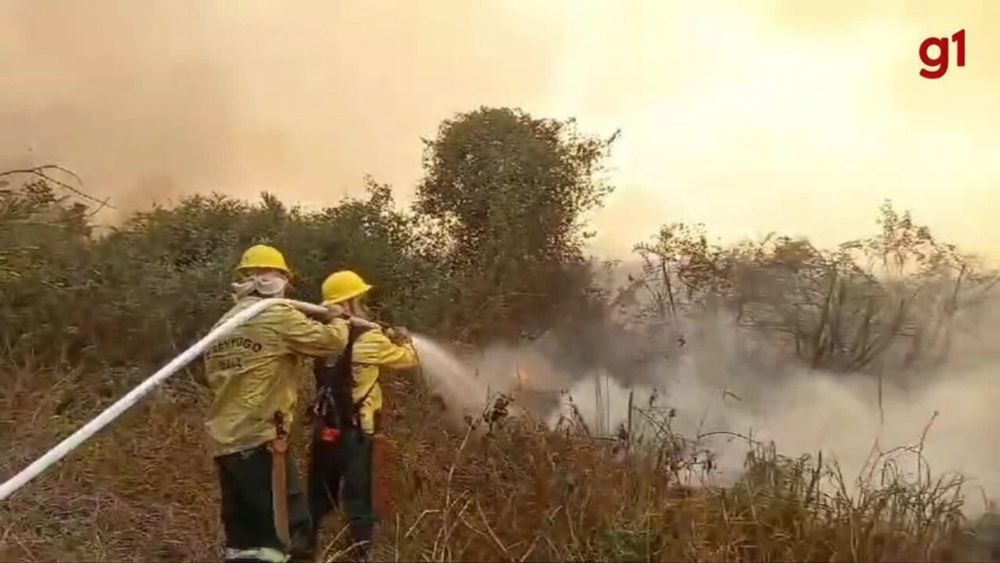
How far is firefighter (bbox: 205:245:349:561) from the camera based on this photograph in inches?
220

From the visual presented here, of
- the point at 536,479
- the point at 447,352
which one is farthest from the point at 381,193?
the point at 536,479

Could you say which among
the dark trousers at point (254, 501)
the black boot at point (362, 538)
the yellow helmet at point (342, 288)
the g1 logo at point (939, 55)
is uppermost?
the g1 logo at point (939, 55)

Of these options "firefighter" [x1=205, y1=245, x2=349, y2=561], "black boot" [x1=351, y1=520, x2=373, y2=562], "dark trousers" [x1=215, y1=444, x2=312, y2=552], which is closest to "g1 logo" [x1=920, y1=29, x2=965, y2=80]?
"firefighter" [x1=205, y1=245, x2=349, y2=561]

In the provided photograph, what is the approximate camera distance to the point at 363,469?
6.13 meters

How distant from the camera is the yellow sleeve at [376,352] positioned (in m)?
6.11

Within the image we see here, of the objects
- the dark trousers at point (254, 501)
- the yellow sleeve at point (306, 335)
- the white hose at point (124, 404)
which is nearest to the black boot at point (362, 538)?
the dark trousers at point (254, 501)

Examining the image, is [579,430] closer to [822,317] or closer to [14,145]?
[822,317]

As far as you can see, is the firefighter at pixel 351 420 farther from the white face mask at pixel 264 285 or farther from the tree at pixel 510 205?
the tree at pixel 510 205

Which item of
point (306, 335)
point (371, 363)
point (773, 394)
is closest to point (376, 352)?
point (371, 363)

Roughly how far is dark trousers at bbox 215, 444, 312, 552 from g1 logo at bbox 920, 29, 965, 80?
298 inches

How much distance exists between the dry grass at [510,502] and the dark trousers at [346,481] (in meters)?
0.19

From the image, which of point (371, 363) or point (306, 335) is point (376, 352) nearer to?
point (371, 363)

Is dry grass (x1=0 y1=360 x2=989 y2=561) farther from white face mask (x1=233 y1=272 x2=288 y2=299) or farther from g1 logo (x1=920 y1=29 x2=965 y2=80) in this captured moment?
g1 logo (x1=920 y1=29 x2=965 y2=80)

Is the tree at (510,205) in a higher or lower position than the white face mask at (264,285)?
higher
